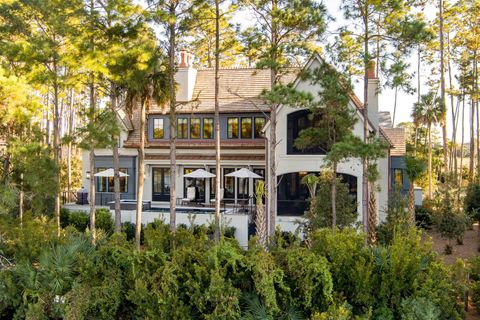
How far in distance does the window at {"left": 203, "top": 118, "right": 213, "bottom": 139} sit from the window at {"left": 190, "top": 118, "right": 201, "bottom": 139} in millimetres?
397

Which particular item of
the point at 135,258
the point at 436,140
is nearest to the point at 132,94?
the point at 135,258

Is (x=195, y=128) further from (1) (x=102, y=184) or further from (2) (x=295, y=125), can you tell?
(1) (x=102, y=184)

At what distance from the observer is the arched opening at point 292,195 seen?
24.1 meters

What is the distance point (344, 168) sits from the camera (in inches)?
910

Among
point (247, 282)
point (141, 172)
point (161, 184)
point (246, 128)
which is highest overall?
point (246, 128)

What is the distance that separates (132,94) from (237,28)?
542cm

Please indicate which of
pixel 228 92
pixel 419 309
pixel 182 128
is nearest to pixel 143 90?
pixel 182 128

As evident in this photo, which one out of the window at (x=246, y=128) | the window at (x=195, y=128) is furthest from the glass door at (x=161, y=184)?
the window at (x=246, y=128)

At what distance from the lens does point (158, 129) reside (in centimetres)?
2952

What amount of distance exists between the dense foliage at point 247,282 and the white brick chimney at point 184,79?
18.9 metres

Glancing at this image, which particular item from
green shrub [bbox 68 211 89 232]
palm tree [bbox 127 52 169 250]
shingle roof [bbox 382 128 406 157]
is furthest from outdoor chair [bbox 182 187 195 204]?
shingle roof [bbox 382 128 406 157]

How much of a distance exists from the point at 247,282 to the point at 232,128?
60.1 feet

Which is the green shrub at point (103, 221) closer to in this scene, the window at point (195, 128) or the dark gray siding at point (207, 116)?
the dark gray siding at point (207, 116)

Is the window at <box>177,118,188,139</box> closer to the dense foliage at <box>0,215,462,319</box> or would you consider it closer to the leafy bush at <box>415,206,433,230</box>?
the leafy bush at <box>415,206,433,230</box>
